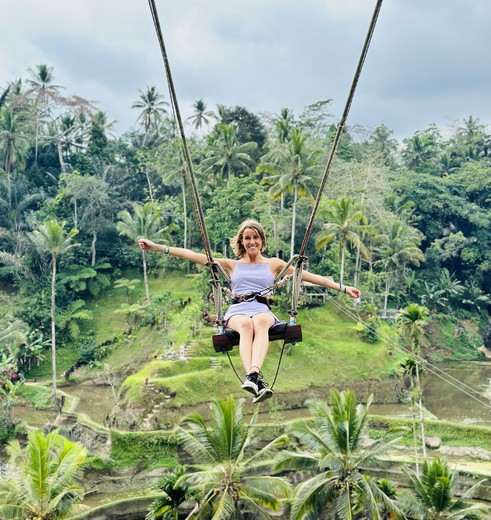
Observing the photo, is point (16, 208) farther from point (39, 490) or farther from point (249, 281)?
point (249, 281)

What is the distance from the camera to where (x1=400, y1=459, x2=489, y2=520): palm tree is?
15.1 m

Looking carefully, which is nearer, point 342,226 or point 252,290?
point 252,290

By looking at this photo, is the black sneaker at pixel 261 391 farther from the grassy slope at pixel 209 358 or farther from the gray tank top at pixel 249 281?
the grassy slope at pixel 209 358

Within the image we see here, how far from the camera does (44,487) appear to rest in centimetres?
1516

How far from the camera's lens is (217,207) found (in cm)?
3759

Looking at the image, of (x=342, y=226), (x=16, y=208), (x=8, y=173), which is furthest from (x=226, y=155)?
(x=8, y=173)

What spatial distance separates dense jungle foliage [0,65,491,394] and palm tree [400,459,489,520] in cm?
1629

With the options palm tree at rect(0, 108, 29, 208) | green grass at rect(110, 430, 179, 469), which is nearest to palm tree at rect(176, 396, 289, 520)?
green grass at rect(110, 430, 179, 469)

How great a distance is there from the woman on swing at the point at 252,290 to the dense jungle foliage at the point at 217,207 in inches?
934

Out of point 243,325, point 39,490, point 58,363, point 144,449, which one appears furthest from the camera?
point 58,363

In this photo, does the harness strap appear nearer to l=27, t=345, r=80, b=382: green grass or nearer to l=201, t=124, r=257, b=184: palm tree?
l=27, t=345, r=80, b=382: green grass

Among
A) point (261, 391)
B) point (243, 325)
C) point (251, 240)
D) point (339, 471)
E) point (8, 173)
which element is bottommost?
point (339, 471)

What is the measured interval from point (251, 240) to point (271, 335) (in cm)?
96

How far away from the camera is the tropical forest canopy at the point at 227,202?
116 feet
